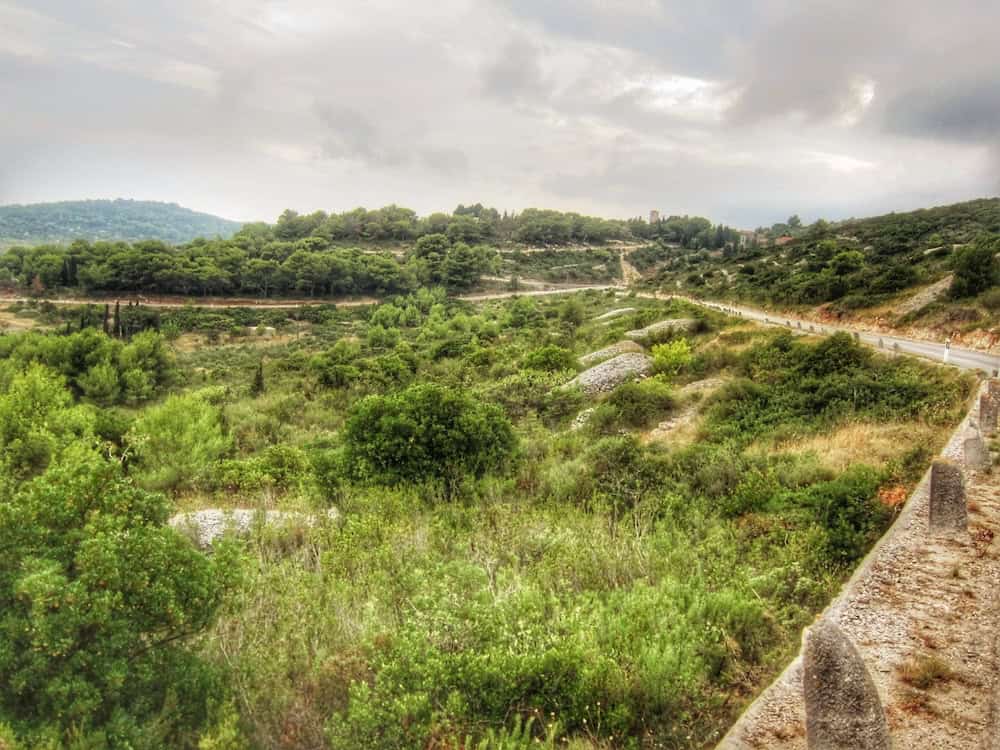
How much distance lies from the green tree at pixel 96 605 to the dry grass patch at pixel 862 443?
10.1 meters

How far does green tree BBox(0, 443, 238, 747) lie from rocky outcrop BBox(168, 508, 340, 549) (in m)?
3.60

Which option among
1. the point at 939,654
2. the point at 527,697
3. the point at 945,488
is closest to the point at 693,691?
the point at 527,697

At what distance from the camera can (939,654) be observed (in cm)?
561

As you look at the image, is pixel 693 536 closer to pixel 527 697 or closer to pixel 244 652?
pixel 527 697

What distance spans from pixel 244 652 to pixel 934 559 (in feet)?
25.8

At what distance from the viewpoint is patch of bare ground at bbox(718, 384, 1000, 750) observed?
15.7 ft

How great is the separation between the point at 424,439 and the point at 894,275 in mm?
26291

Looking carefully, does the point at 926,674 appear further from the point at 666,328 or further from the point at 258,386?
the point at 258,386

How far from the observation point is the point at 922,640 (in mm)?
5828

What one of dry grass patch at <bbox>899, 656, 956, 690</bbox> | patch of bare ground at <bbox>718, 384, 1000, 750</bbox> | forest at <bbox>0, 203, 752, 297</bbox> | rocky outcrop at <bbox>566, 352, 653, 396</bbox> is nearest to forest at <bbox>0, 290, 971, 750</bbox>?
patch of bare ground at <bbox>718, 384, 1000, 750</bbox>

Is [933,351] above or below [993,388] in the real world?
above

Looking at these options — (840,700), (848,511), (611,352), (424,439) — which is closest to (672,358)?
(611,352)

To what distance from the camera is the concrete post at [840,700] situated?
13.9 feet

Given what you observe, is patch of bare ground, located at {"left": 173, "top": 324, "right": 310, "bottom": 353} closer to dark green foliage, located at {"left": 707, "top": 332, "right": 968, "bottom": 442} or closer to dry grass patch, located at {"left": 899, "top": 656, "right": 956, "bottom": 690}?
dark green foliage, located at {"left": 707, "top": 332, "right": 968, "bottom": 442}
